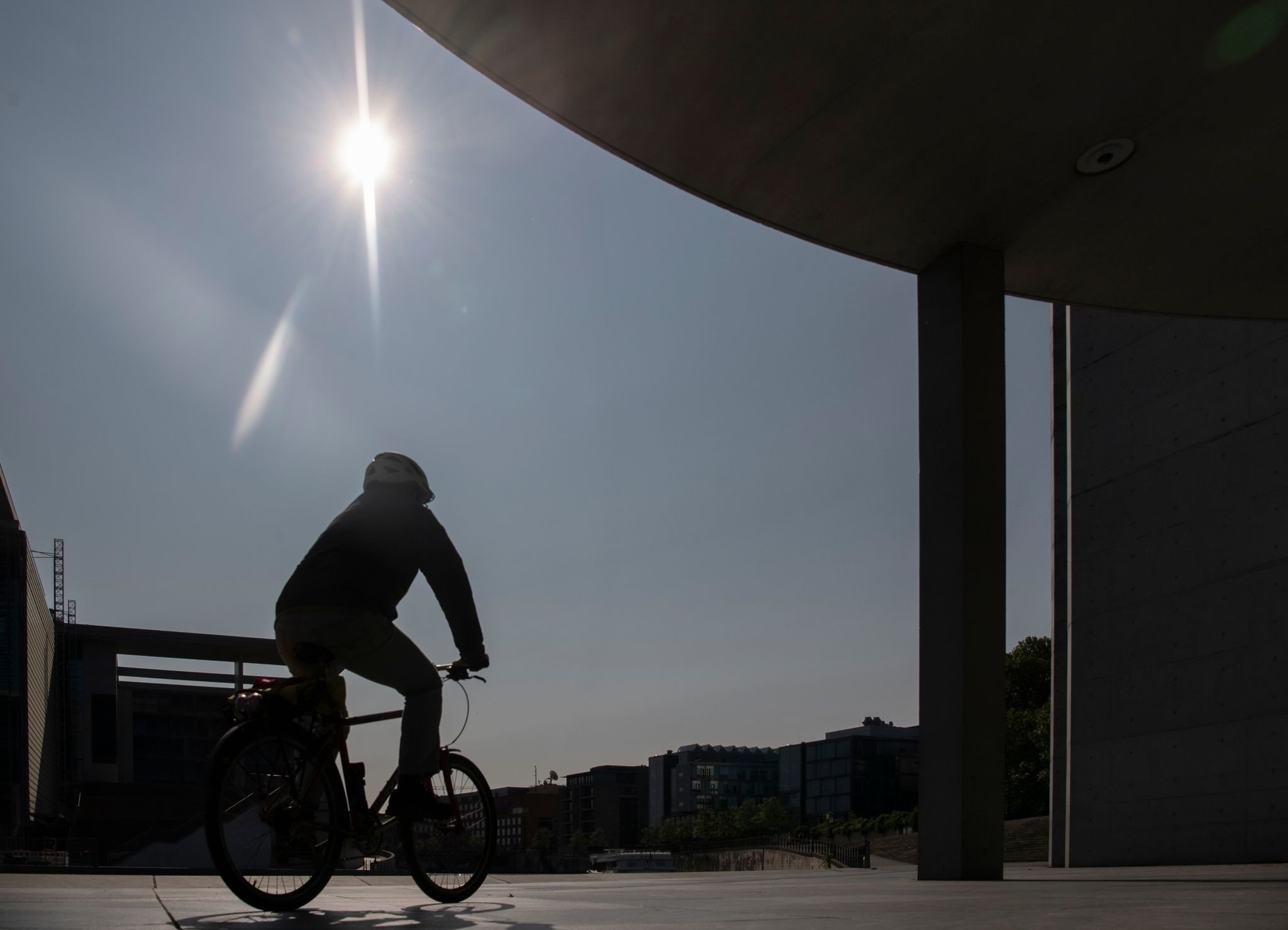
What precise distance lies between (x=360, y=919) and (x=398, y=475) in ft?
5.25

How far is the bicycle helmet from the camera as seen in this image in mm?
4027

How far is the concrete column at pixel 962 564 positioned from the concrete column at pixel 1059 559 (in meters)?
13.7

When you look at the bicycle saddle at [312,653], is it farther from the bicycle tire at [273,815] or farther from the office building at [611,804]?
the office building at [611,804]

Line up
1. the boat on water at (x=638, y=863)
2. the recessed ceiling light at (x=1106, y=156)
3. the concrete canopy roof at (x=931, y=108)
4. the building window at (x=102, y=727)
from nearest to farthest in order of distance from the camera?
1. the concrete canopy roof at (x=931, y=108)
2. the recessed ceiling light at (x=1106, y=156)
3. the building window at (x=102, y=727)
4. the boat on water at (x=638, y=863)

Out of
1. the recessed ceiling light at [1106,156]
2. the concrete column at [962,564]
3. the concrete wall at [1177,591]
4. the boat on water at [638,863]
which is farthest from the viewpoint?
the boat on water at [638,863]

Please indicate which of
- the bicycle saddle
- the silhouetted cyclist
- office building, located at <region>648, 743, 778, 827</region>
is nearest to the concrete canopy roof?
the silhouetted cyclist

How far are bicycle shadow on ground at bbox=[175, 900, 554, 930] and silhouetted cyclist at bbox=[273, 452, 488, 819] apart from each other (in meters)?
0.55

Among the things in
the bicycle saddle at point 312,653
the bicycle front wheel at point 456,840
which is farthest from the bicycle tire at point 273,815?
the bicycle front wheel at point 456,840

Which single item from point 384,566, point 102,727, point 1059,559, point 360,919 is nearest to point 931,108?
point 384,566

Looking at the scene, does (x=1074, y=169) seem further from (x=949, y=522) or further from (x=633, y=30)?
(x=633, y=30)

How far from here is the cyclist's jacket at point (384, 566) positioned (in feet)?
12.0

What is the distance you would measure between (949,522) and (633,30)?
4348 mm

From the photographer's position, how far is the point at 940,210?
817 cm

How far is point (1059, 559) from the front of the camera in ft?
72.7
